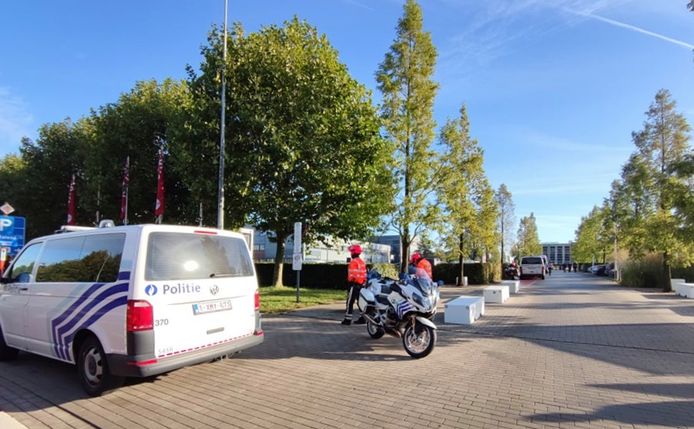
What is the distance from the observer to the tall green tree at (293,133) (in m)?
19.4

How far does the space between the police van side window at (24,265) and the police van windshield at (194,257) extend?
2.78 metres

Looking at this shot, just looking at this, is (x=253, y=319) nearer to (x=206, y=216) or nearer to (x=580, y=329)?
(x=580, y=329)

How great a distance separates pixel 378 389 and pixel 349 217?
1617 cm

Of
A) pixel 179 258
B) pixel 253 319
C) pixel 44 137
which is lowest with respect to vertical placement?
pixel 253 319

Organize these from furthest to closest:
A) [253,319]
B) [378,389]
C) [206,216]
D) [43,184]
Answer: [43,184], [206,216], [253,319], [378,389]

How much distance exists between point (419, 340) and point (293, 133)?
13040 mm

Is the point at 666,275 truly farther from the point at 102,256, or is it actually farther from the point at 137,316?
the point at 102,256

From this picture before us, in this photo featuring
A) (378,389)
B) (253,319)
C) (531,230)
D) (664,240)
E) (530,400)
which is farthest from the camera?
(531,230)

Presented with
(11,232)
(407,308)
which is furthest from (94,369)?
(11,232)

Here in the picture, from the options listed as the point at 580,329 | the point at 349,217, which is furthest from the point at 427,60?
the point at 580,329

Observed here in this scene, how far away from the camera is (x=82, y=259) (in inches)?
244

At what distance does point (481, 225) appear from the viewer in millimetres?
30938

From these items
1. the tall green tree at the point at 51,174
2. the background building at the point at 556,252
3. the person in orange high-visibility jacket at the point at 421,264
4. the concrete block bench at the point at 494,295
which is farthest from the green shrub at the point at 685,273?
the background building at the point at 556,252

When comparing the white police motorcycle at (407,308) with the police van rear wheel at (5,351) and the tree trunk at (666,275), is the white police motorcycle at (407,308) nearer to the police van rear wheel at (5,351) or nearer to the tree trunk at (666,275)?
the police van rear wheel at (5,351)
